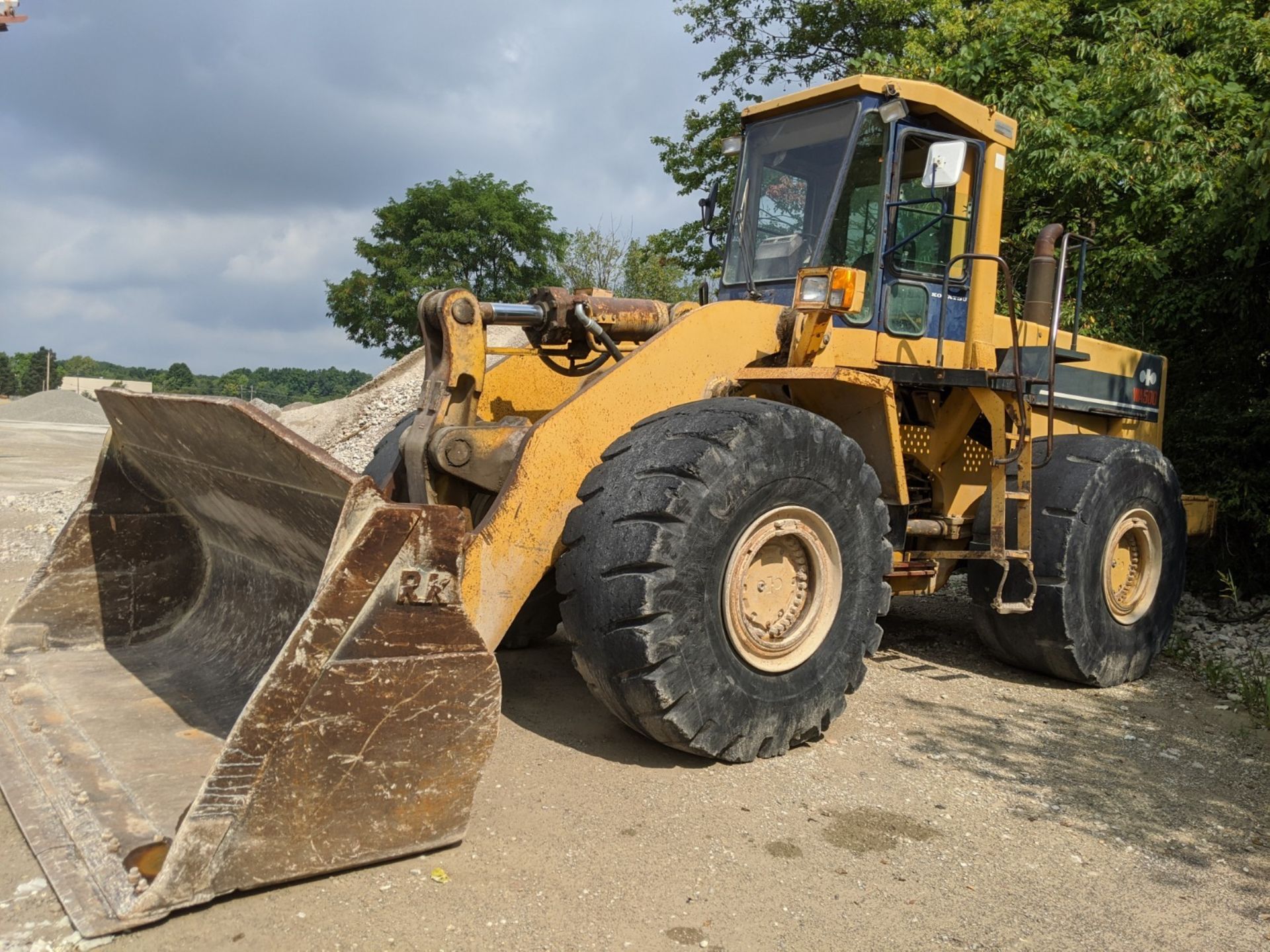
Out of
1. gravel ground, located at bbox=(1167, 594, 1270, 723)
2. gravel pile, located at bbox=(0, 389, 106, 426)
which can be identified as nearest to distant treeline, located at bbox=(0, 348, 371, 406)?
gravel pile, located at bbox=(0, 389, 106, 426)

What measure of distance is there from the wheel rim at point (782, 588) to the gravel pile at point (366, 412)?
11481 millimetres

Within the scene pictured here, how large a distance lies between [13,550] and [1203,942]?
9.58m

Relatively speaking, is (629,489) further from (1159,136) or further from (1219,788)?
(1159,136)

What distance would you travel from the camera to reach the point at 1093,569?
19.8 feet

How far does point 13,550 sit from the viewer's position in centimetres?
935

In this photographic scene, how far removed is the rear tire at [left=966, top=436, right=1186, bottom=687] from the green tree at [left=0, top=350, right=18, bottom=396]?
9652 centimetres

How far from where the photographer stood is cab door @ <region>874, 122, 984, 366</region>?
5.32 metres

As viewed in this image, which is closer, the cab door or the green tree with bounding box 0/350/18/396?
the cab door

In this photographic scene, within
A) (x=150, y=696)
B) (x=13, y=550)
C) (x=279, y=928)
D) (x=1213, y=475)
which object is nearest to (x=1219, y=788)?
(x=279, y=928)

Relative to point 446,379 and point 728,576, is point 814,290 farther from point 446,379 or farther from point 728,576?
point 446,379

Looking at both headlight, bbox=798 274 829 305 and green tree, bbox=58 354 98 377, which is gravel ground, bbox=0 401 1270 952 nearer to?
headlight, bbox=798 274 829 305

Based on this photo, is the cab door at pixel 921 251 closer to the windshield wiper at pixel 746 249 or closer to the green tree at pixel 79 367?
the windshield wiper at pixel 746 249

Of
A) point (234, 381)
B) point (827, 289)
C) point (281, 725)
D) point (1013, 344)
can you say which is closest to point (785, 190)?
point (827, 289)

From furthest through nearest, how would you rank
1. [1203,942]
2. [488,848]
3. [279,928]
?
[488,848]
[1203,942]
[279,928]
